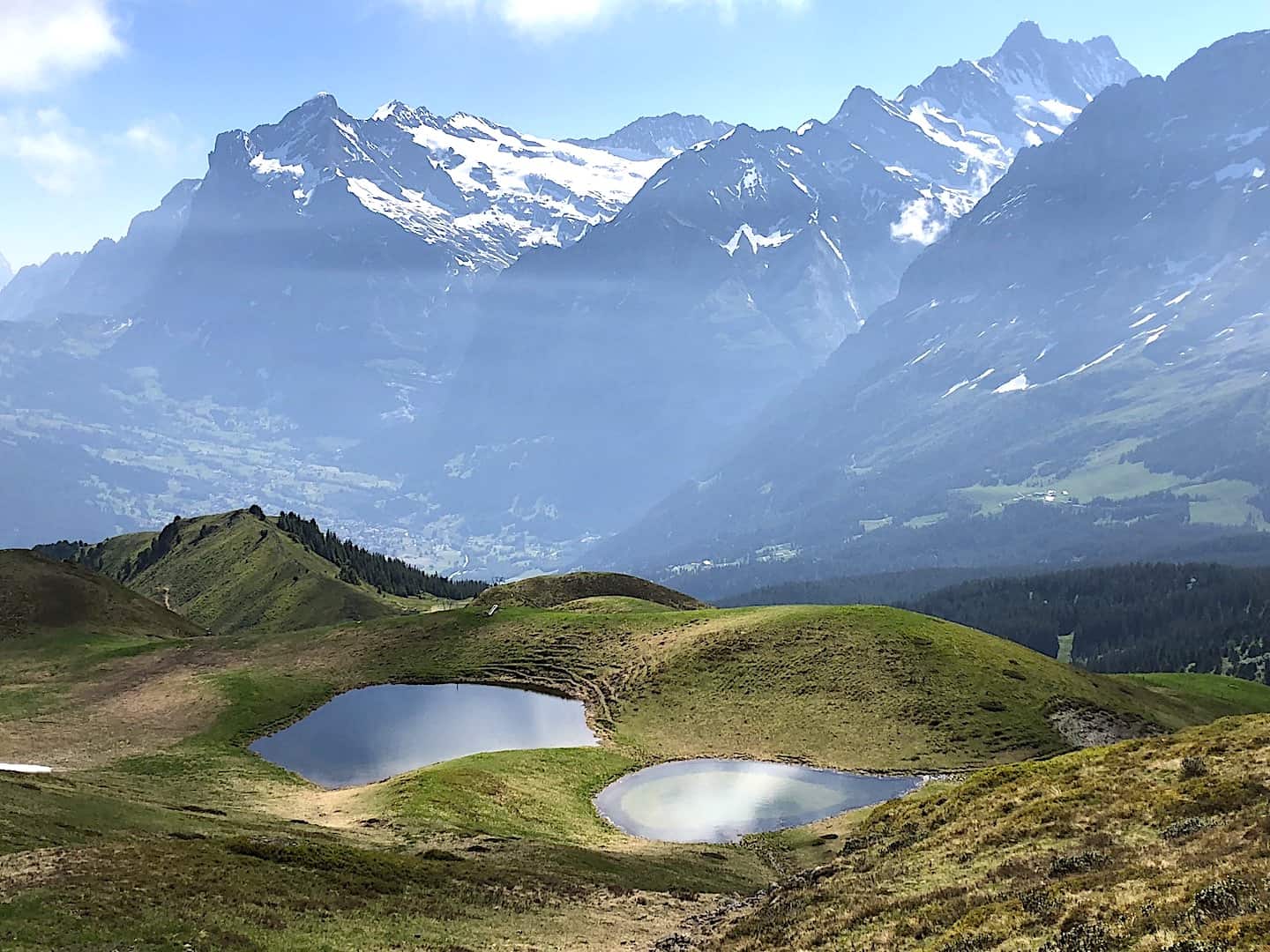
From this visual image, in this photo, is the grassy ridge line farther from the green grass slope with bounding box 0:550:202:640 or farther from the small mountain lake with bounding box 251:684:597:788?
the green grass slope with bounding box 0:550:202:640

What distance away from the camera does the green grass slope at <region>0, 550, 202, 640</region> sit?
408 feet

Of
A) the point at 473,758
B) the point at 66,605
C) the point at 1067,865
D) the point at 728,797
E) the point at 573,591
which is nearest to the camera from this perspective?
the point at 1067,865

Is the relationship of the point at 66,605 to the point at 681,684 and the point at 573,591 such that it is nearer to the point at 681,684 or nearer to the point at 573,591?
the point at 573,591

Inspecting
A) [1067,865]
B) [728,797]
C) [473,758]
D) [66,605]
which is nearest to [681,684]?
[728,797]

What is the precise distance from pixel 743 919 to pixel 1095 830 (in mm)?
15006

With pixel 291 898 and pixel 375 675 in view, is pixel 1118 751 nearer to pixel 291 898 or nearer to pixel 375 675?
pixel 291 898

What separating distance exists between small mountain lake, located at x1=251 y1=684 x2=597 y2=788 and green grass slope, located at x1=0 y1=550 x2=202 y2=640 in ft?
162

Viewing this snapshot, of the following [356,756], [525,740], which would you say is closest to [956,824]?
[525,740]

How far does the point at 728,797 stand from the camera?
7325cm

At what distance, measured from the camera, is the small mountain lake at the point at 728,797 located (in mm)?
67000

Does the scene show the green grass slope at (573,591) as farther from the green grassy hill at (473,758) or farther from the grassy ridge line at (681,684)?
the grassy ridge line at (681,684)

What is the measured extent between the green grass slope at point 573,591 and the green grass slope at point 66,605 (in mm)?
49936

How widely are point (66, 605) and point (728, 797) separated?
337 ft

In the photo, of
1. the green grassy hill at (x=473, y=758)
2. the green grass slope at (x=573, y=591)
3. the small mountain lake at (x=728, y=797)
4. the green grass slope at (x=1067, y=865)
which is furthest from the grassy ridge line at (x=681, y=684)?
the green grass slope at (x=573, y=591)
